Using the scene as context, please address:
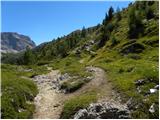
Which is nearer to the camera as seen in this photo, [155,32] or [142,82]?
[142,82]

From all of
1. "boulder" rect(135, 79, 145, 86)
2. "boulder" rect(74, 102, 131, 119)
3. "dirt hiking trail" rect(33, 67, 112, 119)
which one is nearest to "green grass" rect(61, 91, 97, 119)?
"dirt hiking trail" rect(33, 67, 112, 119)

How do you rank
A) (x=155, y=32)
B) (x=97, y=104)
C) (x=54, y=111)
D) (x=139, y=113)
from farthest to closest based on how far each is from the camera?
(x=155, y=32)
(x=54, y=111)
(x=97, y=104)
(x=139, y=113)

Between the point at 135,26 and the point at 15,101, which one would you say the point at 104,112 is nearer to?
the point at 15,101

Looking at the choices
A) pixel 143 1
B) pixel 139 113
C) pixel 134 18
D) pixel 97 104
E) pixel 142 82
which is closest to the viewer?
pixel 139 113

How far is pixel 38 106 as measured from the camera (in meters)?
30.0

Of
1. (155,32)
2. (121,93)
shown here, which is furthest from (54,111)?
(155,32)

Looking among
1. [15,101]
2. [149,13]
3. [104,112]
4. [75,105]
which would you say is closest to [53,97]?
[15,101]

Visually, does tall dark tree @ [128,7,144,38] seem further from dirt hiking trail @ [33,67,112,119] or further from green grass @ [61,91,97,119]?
green grass @ [61,91,97,119]

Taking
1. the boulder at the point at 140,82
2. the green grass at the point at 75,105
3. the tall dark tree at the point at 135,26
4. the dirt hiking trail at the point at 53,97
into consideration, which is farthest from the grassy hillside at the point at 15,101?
the tall dark tree at the point at 135,26

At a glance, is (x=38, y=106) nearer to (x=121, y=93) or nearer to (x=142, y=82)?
(x=121, y=93)

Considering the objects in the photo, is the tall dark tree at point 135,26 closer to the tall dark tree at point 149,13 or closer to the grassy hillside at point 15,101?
the tall dark tree at point 149,13

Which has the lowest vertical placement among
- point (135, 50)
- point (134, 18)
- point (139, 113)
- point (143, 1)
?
point (139, 113)

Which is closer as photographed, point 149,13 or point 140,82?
point 140,82

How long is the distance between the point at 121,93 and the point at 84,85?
298 inches
